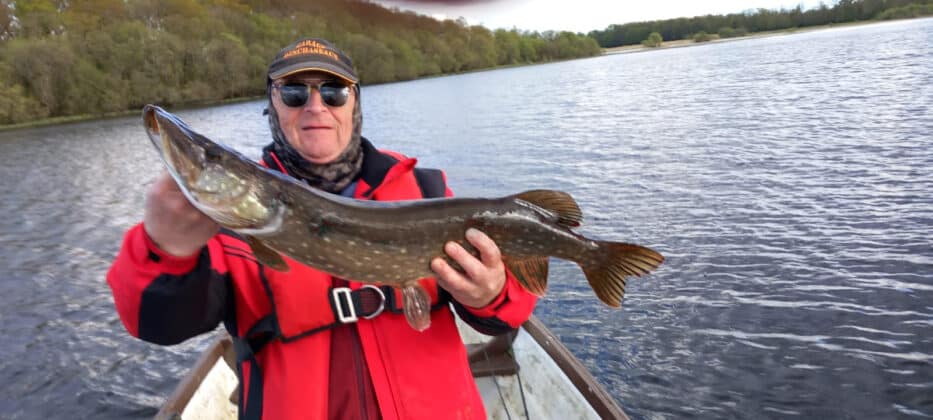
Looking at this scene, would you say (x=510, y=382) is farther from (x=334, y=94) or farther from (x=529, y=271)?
(x=334, y=94)

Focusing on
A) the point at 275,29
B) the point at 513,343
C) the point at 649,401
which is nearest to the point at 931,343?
the point at 649,401

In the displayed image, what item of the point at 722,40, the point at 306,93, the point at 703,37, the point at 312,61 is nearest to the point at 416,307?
the point at 306,93

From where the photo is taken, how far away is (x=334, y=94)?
265 cm

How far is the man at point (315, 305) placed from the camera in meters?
2.02

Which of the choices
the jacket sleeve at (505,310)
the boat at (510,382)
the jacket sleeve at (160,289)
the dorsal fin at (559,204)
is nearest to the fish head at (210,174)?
the jacket sleeve at (160,289)

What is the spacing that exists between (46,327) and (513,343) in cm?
881

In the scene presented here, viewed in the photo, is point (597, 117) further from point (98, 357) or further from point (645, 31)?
point (645, 31)

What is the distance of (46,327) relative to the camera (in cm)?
920

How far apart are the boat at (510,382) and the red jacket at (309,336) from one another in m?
1.56

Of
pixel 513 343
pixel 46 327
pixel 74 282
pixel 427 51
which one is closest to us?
pixel 513 343

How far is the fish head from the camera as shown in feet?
6.03

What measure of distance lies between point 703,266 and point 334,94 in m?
7.56

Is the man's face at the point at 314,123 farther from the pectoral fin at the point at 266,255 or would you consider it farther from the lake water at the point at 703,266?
the lake water at the point at 703,266

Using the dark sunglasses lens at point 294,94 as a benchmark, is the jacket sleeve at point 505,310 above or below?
below
